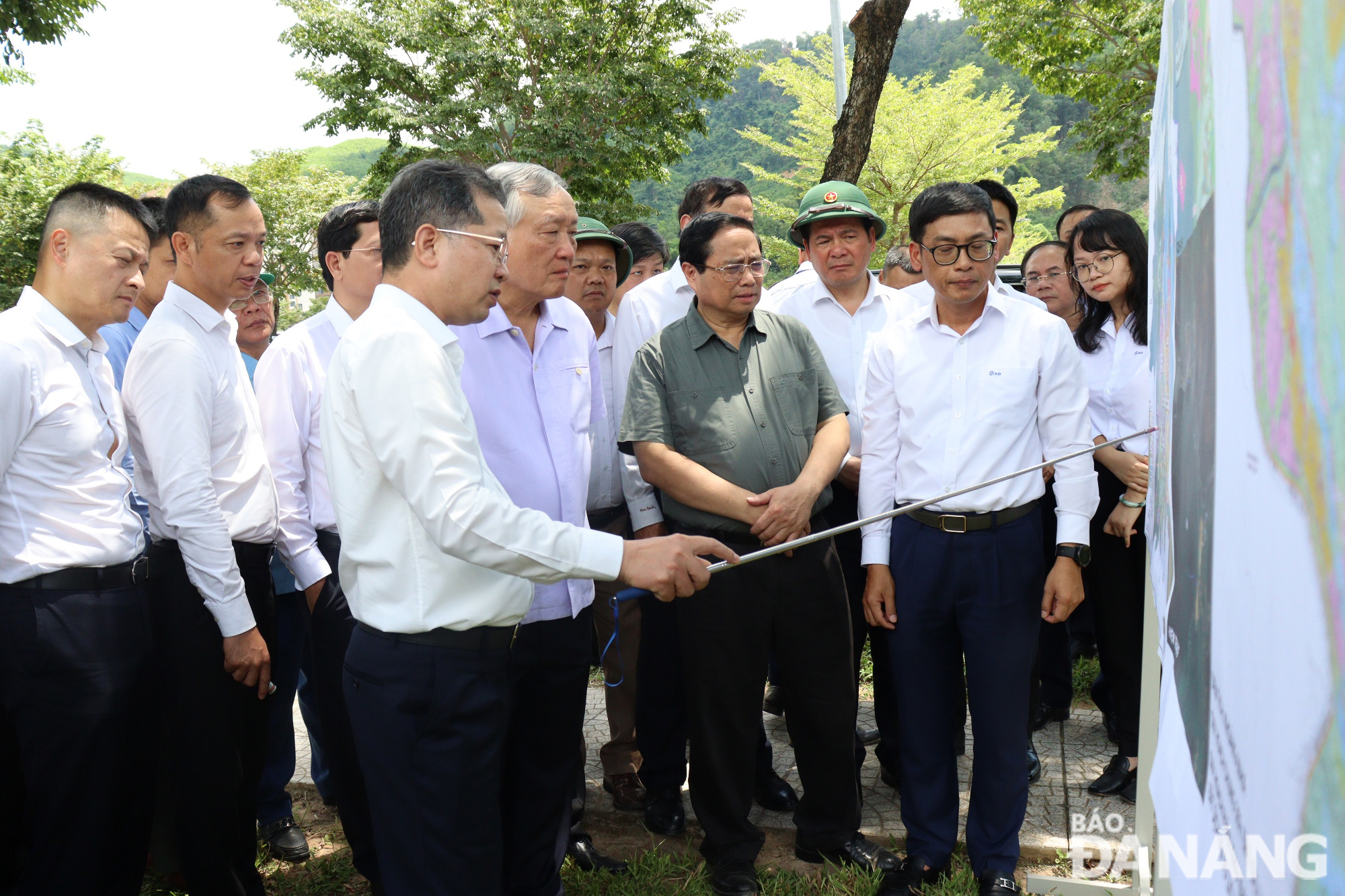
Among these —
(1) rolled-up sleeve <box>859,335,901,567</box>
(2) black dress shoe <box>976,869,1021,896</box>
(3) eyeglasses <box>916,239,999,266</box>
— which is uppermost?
(3) eyeglasses <box>916,239,999,266</box>

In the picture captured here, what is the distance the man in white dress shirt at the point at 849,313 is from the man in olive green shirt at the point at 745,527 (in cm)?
48

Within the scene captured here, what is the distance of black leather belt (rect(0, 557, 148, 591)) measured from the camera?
239 centimetres

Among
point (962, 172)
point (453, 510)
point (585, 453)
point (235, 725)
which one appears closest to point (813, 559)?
point (585, 453)

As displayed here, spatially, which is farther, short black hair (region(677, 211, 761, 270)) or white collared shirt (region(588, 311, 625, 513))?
white collared shirt (region(588, 311, 625, 513))

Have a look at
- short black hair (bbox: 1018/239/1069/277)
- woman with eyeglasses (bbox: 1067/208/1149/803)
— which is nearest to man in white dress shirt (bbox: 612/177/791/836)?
woman with eyeglasses (bbox: 1067/208/1149/803)

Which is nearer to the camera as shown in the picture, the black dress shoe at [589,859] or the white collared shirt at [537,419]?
the white collared shirt at [537,419]

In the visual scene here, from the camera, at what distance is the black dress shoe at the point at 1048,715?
14.0ft

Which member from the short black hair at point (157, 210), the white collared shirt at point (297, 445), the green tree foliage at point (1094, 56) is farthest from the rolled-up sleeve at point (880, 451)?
the green tree foliage at point (1094, 56)

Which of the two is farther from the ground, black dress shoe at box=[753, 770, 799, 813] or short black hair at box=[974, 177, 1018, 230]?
short black hair at box=[974, 177, 1018, 230]

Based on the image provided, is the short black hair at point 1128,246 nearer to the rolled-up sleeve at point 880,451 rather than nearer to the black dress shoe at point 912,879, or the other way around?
the rolled-up sleeve at point 880,451

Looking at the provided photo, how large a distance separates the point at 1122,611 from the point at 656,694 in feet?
5.55

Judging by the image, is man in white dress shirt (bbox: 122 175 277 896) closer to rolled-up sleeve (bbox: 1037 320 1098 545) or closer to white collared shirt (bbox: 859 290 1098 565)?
white collared shirt (bbox: 859 290 1098 565)

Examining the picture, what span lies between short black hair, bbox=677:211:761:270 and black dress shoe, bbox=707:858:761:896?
189 cm

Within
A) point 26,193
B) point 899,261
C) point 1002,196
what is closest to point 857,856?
point 1002,196
